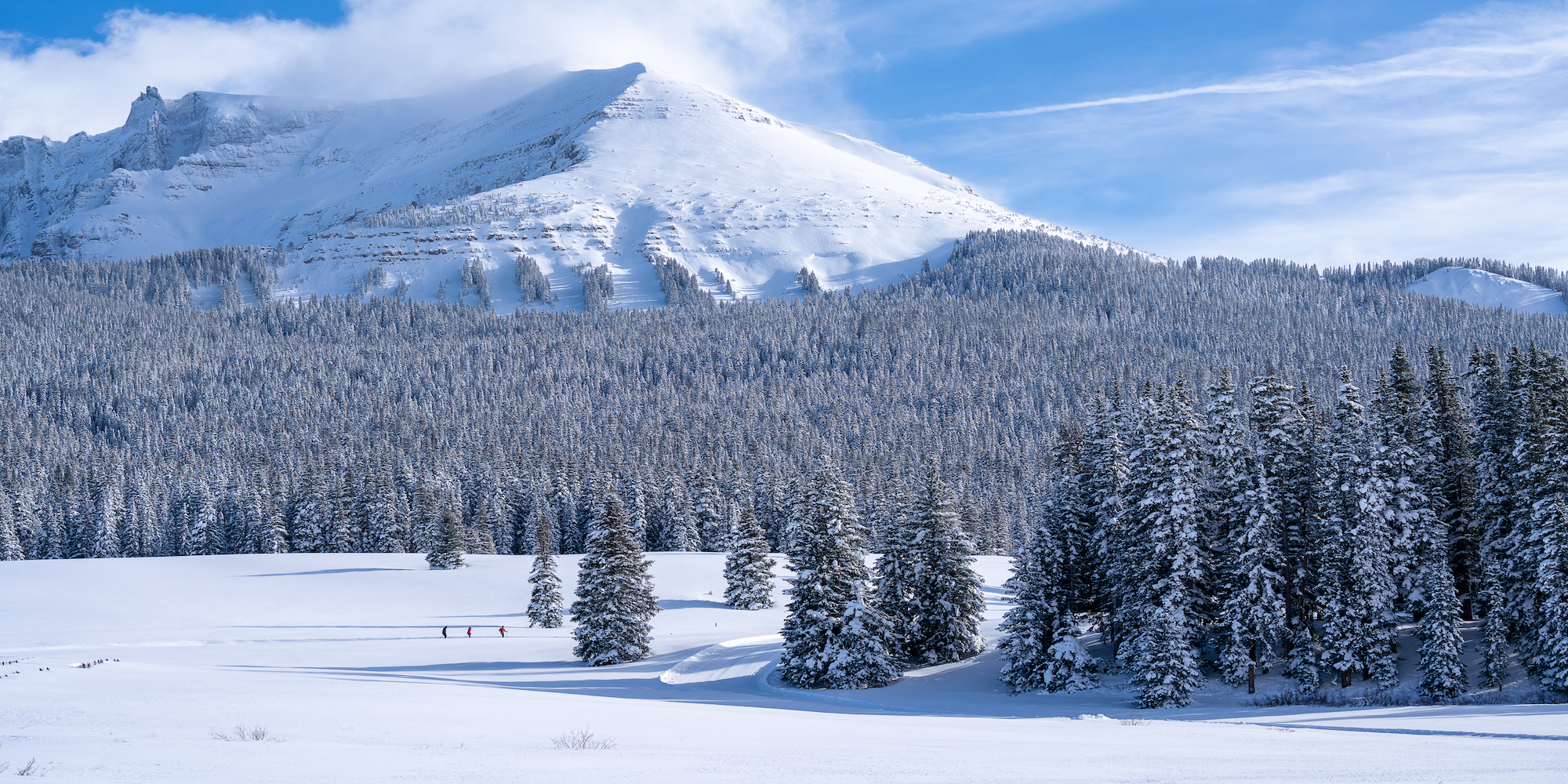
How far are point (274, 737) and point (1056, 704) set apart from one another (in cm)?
2725

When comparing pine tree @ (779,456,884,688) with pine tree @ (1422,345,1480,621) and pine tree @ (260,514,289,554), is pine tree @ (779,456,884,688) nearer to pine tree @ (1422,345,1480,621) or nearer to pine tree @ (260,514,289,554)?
pine tree @ (1422,345,1480,621)

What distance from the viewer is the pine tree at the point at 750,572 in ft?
213

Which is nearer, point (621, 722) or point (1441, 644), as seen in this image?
point (621, 722)

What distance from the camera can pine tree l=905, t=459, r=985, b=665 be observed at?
42500 millimetres

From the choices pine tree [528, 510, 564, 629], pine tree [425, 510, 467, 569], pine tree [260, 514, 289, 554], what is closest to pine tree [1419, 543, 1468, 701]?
pine tree [528, 510, 564, 629]

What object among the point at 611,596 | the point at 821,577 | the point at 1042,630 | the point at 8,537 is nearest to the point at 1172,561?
the point at 1042,630

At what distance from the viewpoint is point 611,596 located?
46406mm

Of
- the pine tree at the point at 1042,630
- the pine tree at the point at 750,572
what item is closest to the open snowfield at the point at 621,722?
the pine tree at the point at 1042,630

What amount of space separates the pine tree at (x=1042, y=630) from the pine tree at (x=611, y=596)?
60.3ft

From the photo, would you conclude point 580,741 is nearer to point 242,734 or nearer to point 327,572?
point 242,734

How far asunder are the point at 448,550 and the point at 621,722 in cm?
5898

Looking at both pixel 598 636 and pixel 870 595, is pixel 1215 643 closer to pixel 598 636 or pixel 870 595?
pixel 870 595

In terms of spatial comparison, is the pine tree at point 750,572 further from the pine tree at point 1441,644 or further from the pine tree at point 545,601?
the pine tree at point 1441,644

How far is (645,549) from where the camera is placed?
9200 centimetres
